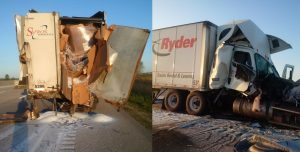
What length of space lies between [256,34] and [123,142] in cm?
853

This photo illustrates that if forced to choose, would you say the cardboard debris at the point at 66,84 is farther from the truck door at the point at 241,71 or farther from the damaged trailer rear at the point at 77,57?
the truck door at the point at 241,71

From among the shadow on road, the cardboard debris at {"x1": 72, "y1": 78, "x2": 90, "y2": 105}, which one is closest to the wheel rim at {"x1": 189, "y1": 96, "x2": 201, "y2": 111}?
the cardboard debris at {"x1": 72, "y1": 78, "x2": 90, "y2": 105}

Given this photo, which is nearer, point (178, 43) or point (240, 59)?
point (240, 59)

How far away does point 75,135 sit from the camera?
704 cm

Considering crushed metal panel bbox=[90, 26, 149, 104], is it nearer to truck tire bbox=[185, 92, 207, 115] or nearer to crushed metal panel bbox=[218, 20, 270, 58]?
truck tire bbox=[185, 92, 207, 115]

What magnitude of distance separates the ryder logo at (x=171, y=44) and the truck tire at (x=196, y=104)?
2172mm

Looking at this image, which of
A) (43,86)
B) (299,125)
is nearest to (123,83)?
(43,86)

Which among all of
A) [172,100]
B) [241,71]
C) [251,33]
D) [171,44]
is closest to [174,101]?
[172,100]

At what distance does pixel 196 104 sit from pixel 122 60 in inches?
213

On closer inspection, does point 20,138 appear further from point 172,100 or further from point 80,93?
point 172,100

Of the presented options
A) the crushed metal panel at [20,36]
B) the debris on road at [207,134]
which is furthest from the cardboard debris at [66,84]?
the debris on road at [207,134]

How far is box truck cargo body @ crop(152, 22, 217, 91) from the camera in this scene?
13188 mm

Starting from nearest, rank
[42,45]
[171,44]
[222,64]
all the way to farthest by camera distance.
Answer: [42,45], [222,64], [171,44]

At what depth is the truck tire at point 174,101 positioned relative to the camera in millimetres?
14219
